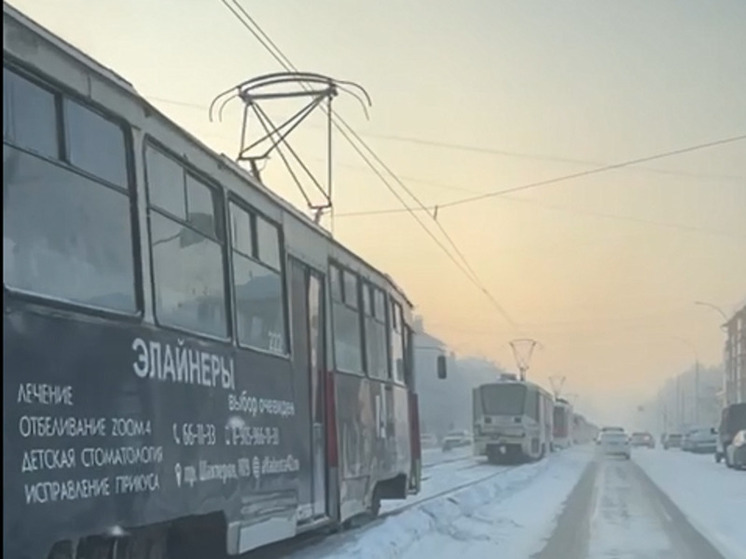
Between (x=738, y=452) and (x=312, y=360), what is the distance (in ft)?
99.8

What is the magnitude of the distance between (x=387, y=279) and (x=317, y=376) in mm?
4754

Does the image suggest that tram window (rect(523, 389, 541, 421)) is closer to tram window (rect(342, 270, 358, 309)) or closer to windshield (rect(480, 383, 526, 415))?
windshield (rect(480, 383, 526, 415))

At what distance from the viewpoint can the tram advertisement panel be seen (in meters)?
5.96

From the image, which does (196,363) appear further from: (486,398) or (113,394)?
(486,398)

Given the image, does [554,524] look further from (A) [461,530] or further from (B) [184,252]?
(B) [184,252]

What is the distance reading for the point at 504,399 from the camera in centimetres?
4534

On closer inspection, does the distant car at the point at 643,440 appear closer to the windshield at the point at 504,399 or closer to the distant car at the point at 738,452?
the windshield at the point at 504,399

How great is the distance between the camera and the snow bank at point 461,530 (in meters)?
13.1

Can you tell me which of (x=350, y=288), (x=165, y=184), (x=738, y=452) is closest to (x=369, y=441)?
(x=350, y=288)

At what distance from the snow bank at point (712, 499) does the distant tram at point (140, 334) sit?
252 inches

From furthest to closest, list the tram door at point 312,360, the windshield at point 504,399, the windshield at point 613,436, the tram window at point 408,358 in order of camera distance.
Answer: the windshield at point 613,436 < the windshield at point 504,399 < the tram window at point 408,358 < the tram door at point 312,360

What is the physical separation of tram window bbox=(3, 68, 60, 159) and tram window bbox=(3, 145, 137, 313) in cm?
7

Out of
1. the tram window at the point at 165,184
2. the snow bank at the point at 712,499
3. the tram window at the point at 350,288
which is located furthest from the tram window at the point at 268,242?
the snow bank at the point at 712,499

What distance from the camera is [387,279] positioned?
17.1m
